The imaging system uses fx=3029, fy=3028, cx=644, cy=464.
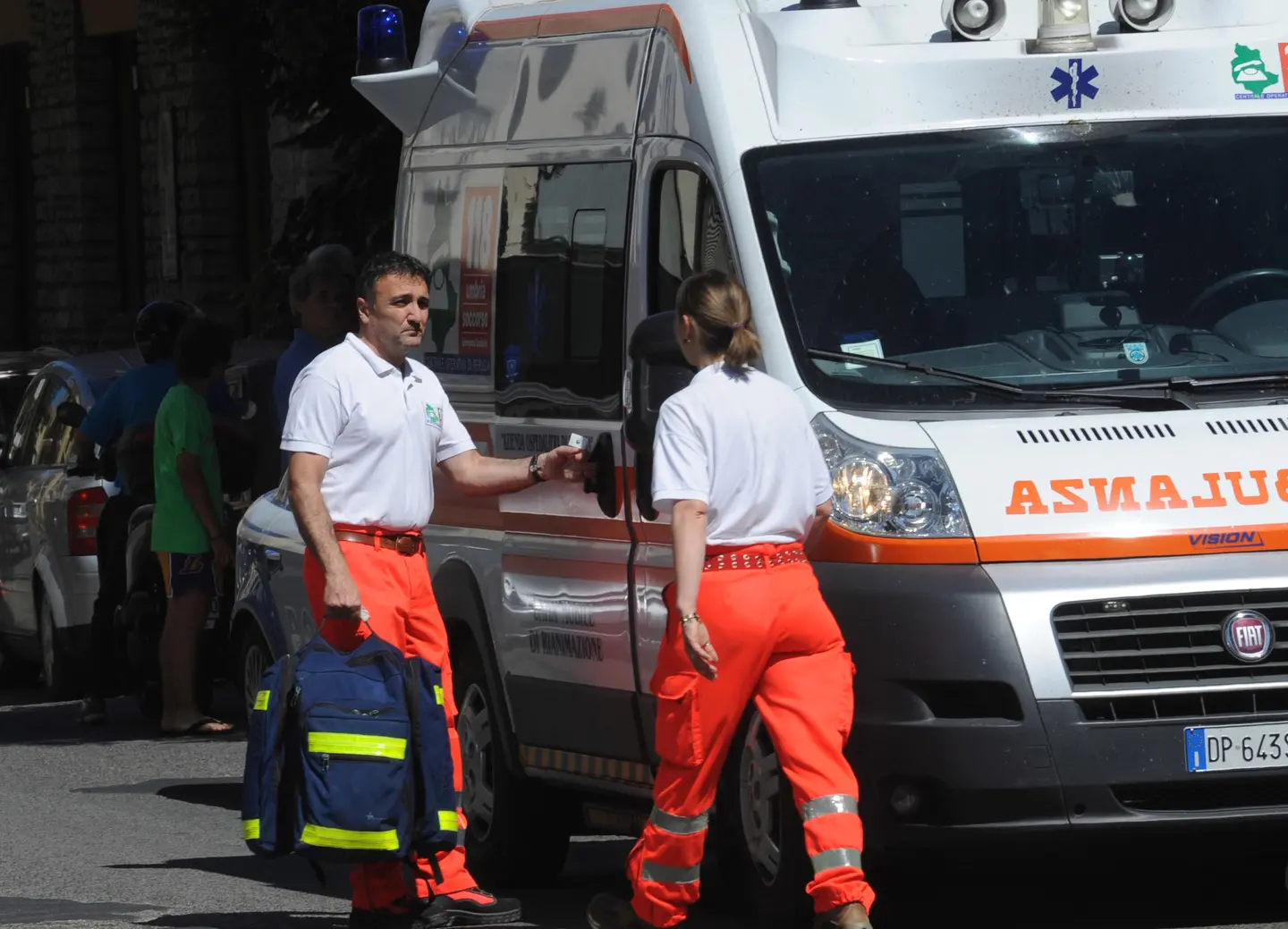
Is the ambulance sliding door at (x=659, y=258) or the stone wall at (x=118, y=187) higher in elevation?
the ambulance sliding door at (x=659, y=258)

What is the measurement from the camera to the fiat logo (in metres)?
7.01

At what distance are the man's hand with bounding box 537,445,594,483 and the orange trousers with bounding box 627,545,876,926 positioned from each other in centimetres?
91

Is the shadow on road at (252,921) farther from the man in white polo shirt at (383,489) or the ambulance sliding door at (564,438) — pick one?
the ambulance sliding door at (564,438)

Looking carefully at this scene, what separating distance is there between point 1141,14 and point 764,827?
239cm

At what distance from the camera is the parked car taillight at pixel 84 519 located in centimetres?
1462

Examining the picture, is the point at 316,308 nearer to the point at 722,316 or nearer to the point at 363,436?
the point at 363,436

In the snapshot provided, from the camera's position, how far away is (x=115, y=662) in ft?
46.4

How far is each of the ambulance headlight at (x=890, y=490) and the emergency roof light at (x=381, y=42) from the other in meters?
3.14

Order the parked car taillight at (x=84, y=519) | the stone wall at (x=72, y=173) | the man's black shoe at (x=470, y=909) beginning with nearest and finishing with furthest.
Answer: the man's black shoe at (x=470, y=909) < the parked car taillight at (x=84, y=519) < the stone wall at (x=72, y=173)

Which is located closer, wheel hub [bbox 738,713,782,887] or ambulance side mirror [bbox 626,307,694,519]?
wheel hub [bbox 738,713,782,887]

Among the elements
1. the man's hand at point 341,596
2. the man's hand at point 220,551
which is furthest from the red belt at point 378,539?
the man's hand at point 220,551

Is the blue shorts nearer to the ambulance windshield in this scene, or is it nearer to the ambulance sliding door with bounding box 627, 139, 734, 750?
the ambulance sliding door with bounding box 627, 139, 734, 750

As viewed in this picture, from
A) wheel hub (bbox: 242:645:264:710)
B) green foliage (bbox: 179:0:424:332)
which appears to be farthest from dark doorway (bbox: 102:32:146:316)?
wheel hub (bbox: 242:645:264:710)

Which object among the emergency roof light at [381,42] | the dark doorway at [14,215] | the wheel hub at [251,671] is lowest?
the dark doorway at [14,215]
